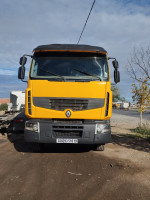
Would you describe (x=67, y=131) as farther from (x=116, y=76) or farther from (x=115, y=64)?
(x=115, y=64)

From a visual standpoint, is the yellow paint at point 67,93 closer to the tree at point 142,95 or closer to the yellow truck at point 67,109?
the yellow truck at point 67,109

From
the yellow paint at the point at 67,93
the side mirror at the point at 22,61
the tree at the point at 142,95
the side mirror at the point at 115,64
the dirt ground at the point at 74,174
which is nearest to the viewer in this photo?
the dirt ground at the point at 74,174

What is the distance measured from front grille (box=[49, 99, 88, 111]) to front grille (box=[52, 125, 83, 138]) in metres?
0.54

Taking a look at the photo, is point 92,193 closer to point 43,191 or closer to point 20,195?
point 43,191

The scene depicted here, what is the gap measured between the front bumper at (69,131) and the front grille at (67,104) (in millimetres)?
388

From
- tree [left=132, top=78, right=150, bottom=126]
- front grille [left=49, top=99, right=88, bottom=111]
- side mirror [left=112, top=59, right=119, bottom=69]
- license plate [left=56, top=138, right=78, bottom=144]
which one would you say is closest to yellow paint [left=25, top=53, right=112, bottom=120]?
front grille [left=49, top=99, right=88, bottom=111]

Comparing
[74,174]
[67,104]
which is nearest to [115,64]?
[67,104]

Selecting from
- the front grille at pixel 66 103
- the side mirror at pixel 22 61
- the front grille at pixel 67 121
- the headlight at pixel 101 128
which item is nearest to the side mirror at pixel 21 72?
the side mirror at pixel 22 61

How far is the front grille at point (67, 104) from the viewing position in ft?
18.5

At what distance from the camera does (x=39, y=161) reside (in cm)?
546

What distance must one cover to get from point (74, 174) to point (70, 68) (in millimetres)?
3087

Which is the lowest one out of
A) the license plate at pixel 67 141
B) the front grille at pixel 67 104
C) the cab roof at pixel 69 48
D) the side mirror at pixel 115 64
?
the license plate at pixel 67 141

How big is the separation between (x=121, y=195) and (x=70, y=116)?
260 cm

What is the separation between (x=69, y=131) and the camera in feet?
18.8
